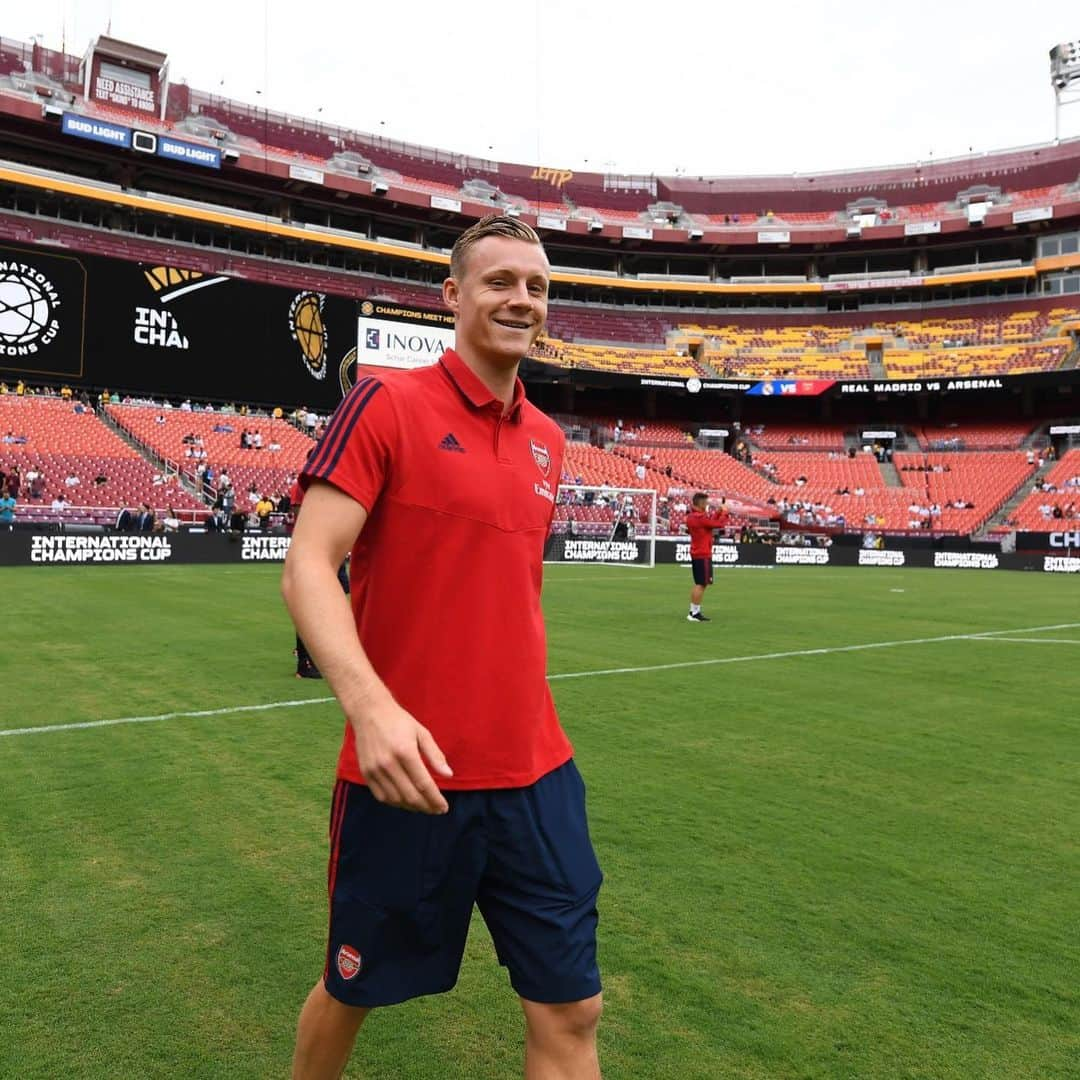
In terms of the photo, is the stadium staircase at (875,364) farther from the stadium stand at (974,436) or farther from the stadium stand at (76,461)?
the stadium stand at (76,461)

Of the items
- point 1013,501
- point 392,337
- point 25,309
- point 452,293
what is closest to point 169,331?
point 25,309

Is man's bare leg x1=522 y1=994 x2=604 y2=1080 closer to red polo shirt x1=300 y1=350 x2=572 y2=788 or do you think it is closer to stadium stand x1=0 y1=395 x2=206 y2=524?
red polo shirt x1=300 y1=350 x2=572 y2=788

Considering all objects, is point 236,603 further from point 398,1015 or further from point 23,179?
point 23,179

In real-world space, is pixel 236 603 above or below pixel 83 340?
below

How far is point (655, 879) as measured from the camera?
4.06 m

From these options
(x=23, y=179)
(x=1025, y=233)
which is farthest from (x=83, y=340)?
(x=1025, y=233)

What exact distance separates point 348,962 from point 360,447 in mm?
1120

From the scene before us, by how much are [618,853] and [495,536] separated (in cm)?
277

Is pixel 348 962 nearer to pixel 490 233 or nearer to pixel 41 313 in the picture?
pixel 490 233

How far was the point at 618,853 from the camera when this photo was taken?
439cm

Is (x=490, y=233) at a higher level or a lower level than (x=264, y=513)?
higher

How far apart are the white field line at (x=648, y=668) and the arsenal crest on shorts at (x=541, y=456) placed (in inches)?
218

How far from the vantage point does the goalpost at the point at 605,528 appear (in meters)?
32.9

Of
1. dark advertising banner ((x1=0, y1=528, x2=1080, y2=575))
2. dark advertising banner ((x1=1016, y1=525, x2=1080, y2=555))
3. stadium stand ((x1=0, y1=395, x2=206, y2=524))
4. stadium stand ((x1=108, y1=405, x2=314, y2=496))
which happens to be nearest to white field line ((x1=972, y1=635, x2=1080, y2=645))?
dark advertising banner ((x1=0, y1=528, x2=1080, y2=575))
